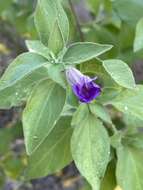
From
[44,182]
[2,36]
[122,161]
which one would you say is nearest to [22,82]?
[122,161]

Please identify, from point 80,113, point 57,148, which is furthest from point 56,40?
point 57,148

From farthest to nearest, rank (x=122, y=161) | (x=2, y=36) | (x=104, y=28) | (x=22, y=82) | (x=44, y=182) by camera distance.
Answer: (x=44, y=182)
(x=2, y=36)
(x=104, y=28)
(x=122, y=161)
(x=22, y=82)

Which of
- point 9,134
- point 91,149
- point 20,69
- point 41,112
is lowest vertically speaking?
point 9,134

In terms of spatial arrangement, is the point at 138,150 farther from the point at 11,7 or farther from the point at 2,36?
the point at 2,36

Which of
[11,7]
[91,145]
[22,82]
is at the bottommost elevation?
[11,7]

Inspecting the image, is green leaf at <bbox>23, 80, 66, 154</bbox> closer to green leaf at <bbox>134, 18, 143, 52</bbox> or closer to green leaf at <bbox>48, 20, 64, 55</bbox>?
green leaf at <bbox>48, 20, 64, 55</bbox>

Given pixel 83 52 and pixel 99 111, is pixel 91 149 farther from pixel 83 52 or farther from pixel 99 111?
pixel 83 52
